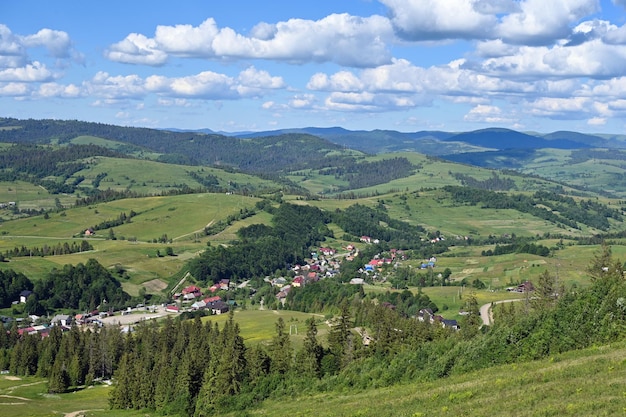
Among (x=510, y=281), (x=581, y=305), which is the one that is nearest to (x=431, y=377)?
(x=581, y=305)

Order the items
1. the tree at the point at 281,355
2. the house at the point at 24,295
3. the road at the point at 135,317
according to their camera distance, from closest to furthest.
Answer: the tree at the point at 281,355, the road at the point at 135,317, the house at the point at 24,295

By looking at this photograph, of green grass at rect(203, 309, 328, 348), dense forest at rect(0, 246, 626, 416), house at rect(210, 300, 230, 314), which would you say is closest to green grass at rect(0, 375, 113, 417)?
dense forest at rect(0, 246, 626, 416)

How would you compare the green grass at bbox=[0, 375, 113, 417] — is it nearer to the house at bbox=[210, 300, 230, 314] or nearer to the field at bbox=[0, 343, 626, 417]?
the field at bbox=[0, 343, 626, 417]

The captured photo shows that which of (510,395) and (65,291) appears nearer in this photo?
(510,395)

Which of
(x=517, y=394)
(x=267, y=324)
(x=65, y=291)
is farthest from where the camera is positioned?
(x=65, y=291)

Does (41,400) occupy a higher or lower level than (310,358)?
lower

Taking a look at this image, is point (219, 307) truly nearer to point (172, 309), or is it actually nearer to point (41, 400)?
point (172, 309)

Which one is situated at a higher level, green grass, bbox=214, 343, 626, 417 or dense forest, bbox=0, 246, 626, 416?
green grass, bbox=214, 343, 626, 417

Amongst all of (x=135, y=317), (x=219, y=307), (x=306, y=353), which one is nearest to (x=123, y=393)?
(x=306, y=353)

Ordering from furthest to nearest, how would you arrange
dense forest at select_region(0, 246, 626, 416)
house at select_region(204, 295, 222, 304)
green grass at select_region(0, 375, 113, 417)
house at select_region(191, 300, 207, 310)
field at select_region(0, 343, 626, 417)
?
1. house at select_region(204, 295, 222, 304)
2. house at select_region(191, 300, 207, 310)
3. green grass at select_region(0, 375, 113, 417)
4. dense forest at select_region(0, 246, 626, 416)
5. field at select_region(0, 343, 626, 417)

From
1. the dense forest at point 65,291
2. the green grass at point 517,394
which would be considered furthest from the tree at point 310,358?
the dense forest at point 65,291

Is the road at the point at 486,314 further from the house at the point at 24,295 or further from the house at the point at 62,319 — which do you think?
the house at the point at 24,295

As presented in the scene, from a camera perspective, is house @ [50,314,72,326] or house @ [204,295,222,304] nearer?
house @ [50,314,72,326]

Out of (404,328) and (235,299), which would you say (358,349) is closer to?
(404,328)
